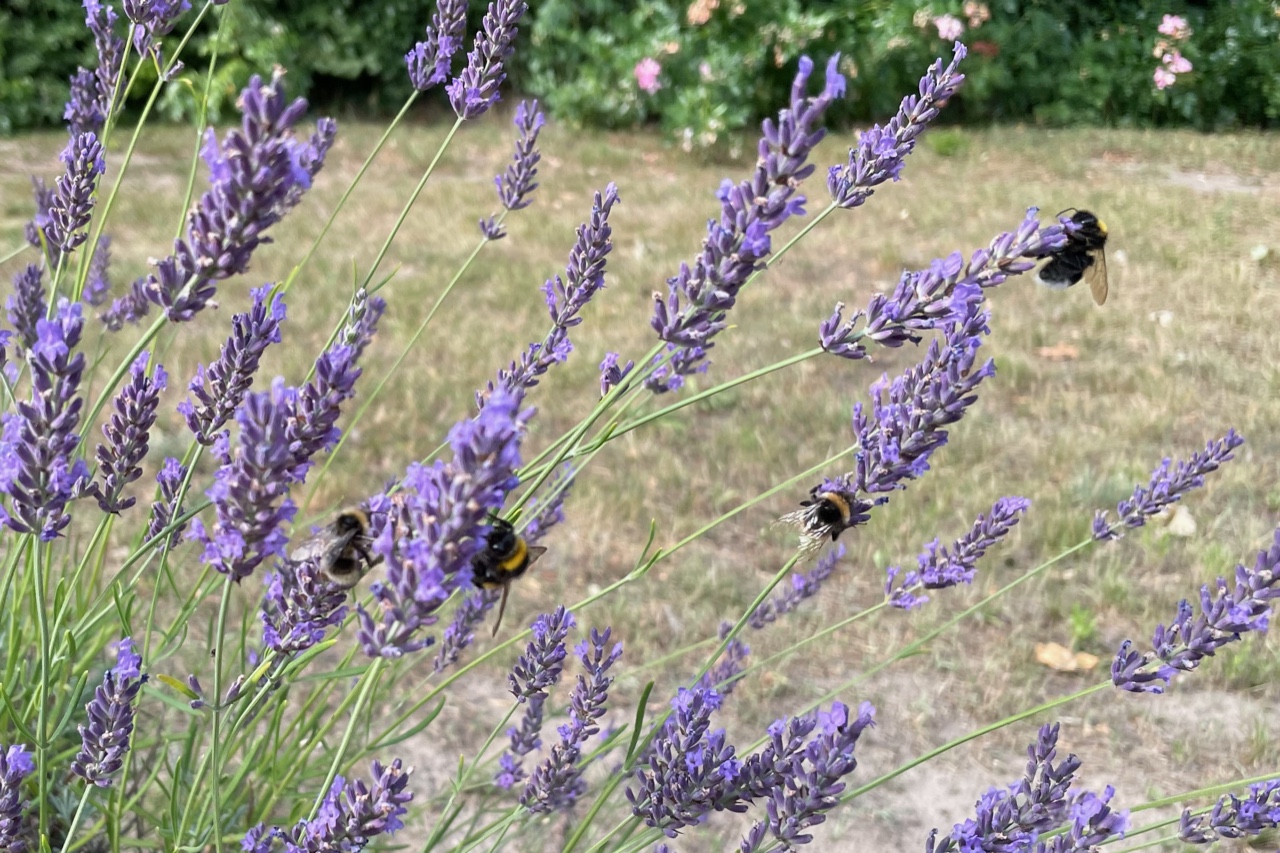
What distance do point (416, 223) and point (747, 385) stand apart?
242 centimetres

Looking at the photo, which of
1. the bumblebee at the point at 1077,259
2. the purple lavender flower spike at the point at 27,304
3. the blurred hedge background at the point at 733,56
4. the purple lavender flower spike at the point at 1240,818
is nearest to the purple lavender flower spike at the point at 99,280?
the purple lavender flower spike at the point at 27,304

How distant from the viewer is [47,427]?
2.60 feet

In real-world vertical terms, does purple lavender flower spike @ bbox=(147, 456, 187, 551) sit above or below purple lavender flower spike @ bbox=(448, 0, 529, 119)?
below

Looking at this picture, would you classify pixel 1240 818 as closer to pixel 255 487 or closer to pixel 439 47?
pixel 255 487

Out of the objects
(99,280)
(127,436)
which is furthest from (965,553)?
(99,280)

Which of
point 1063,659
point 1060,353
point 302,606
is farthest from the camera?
point 1060,353

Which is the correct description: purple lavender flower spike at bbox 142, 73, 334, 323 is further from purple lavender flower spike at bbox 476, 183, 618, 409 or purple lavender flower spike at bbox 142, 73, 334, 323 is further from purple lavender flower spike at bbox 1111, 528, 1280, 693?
purple lavender flower spike at bbox 1111, 528, 1280, 693

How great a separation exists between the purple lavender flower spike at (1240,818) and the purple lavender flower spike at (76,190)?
1.55 meters

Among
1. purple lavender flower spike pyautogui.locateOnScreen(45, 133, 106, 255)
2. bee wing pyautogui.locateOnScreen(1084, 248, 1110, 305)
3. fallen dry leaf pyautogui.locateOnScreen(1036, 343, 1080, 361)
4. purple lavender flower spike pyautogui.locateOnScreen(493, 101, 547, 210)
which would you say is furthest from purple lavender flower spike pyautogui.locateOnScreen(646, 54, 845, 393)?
fallen dry leaf pyautogui.locateOnScreen(1036, 343, 1080, 361)

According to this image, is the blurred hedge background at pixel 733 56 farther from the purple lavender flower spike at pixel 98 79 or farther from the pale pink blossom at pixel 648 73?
the purple lavender flower spike at pixel 98 79

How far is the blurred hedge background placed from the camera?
23.2 feet

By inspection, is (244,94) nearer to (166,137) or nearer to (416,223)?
(416,223)

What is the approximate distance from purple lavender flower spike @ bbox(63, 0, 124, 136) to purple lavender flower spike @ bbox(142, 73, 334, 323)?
0.89 metres

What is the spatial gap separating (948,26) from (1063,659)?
20.0ft
